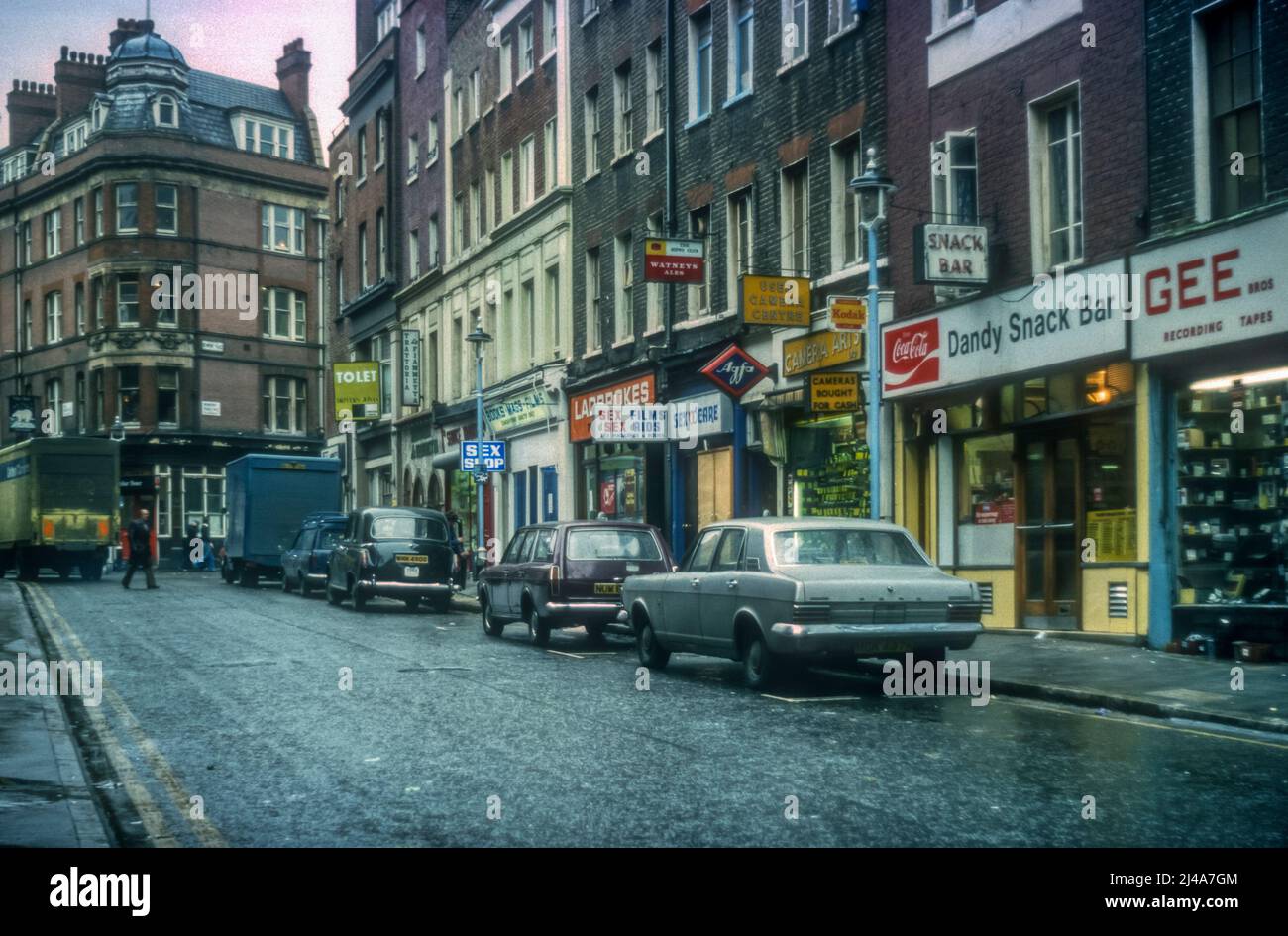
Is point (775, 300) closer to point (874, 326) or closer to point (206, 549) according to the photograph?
point (874, 326)

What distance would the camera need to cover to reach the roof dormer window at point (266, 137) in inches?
2645

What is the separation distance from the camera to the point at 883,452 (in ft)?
73.2

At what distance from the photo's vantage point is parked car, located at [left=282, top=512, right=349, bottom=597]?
109ft

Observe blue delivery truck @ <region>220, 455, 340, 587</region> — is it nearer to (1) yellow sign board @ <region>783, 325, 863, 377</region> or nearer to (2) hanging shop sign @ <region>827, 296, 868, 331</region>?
(1) yellow sign board @ <region>783, 325, 863, 377</region>

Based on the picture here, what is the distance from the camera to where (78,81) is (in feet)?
224

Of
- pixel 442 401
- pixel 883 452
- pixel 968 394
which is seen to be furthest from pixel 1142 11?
pixel 442 401

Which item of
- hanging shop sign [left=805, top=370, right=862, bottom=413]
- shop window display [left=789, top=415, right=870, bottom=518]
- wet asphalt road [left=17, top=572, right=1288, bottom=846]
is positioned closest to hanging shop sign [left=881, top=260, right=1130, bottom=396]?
hanging shop sign [left=805, top=370, right=862, bottom=413]

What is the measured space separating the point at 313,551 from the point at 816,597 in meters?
22.3

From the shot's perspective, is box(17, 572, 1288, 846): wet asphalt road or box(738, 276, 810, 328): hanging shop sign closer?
box(17, 572, 1288, 846): wet asphalt road

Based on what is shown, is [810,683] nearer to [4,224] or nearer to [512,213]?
[512,213]

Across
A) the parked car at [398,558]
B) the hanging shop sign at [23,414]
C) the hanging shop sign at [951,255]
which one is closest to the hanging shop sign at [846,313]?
the hanging shop sign at [951,255]

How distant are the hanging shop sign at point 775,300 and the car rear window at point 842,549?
8970 millimetres
